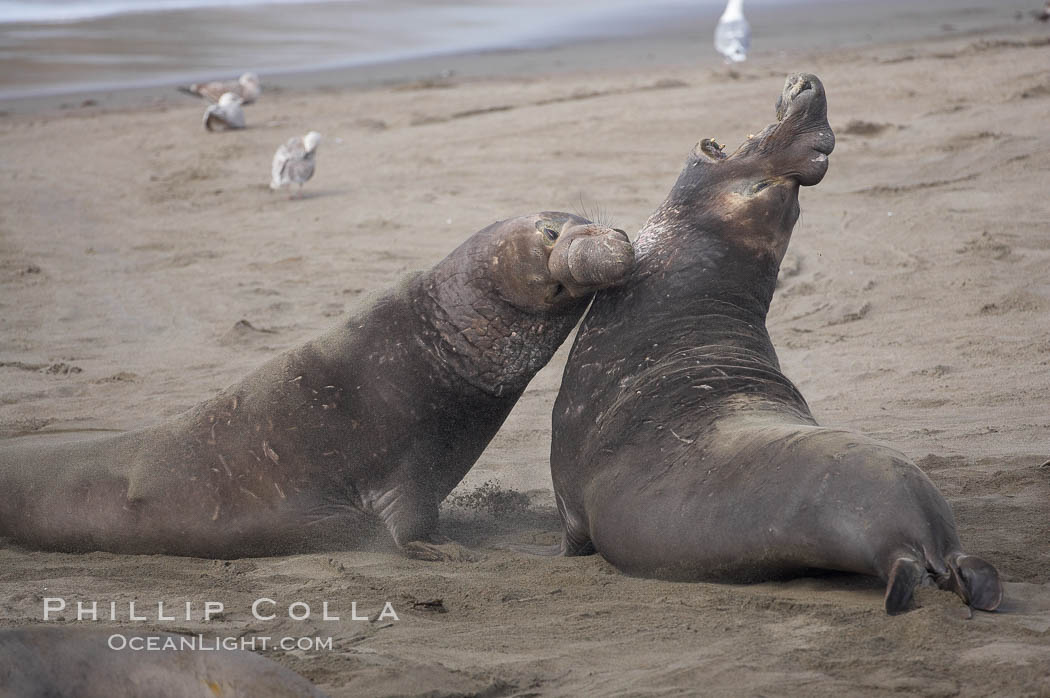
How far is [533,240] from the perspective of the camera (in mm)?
4449

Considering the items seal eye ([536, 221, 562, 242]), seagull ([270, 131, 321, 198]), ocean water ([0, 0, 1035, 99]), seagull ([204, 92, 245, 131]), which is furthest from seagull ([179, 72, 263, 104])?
seal eye ([536, 221, 562, 242])

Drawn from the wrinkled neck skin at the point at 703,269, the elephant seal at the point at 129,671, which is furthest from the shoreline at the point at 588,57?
the elephant seal at the point at 129,671

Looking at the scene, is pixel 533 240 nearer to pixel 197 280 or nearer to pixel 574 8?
pixel 197 280

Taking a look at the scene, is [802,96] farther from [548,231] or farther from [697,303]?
[548,231]

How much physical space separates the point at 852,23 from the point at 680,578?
18.4m

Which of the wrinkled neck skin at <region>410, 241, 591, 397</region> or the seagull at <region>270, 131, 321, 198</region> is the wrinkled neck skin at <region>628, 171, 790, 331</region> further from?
the seagull at <region>270, 131, 321, 198</region>


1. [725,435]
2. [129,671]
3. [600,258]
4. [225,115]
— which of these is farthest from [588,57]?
[129,671]

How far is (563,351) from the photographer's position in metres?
7.07

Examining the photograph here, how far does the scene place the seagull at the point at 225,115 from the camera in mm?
13398

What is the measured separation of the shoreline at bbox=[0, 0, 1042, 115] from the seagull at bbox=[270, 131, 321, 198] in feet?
17.9

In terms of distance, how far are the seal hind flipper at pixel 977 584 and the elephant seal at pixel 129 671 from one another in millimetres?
1695

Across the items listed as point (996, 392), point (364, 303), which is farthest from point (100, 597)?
point (996, 392)

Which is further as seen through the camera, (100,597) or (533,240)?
(533,240)

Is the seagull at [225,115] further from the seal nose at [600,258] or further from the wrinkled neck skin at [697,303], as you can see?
the seal nose at [600,258]
